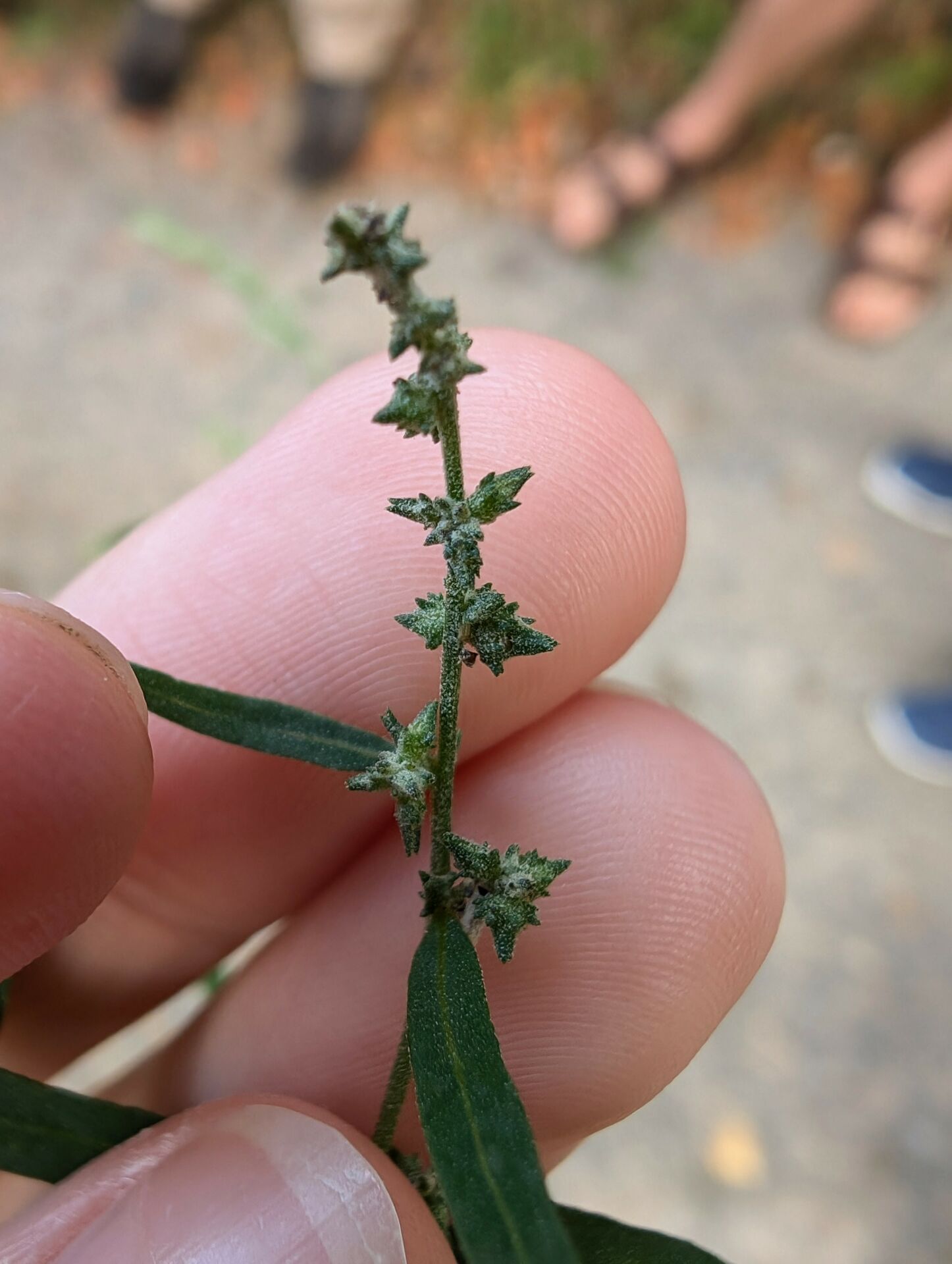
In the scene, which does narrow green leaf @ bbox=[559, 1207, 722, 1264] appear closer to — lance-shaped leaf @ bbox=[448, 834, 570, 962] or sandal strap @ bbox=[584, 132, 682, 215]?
lance-shaped leaf @ bbox=[448, 834, 570, 962]

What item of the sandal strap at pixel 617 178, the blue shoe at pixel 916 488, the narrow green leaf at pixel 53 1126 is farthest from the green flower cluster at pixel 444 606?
the sandal strap at pixel 617 178

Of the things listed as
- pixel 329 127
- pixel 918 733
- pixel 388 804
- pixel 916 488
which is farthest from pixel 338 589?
pixel 329 127

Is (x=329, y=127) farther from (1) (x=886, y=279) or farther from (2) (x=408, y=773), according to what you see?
(2) (x=408, y=773)

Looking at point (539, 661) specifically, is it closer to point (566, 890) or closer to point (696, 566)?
point (566, 890)

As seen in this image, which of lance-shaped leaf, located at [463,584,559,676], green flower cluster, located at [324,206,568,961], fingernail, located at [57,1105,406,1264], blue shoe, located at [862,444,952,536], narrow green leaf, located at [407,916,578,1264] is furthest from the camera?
blue shoe, located at [862,444,952,536]

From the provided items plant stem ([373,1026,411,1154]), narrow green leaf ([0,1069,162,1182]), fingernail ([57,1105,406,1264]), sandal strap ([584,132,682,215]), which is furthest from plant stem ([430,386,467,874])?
sandal strap ([584,132,682,215])
